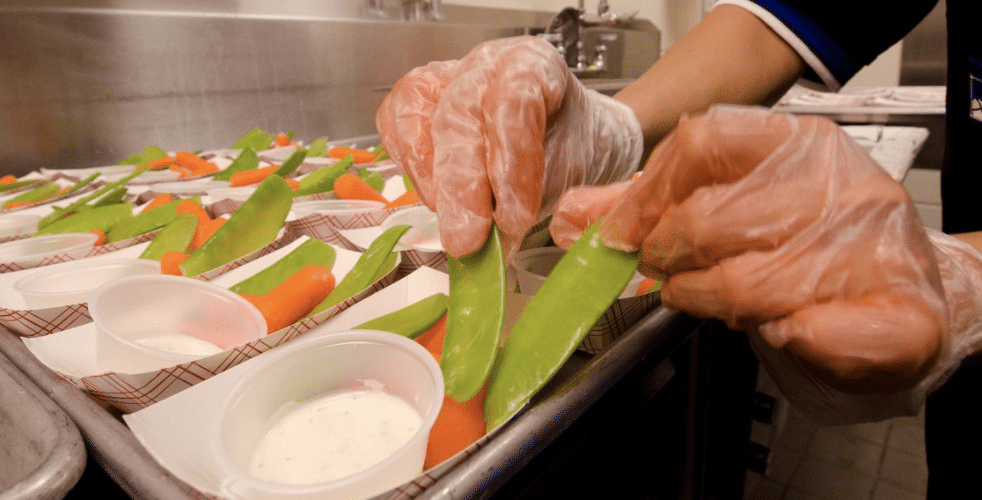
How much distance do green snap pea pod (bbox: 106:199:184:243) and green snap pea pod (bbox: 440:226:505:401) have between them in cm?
84

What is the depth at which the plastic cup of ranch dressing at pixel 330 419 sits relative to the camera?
0.52m

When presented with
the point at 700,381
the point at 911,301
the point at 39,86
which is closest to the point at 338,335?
the point at 911,301

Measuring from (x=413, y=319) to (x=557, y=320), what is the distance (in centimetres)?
23

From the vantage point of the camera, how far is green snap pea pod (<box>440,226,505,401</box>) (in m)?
0.68

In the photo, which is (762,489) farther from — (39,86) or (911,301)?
(39,86)

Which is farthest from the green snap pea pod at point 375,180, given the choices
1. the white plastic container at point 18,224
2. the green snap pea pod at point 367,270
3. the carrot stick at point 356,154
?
the white plastic container at point 18,224

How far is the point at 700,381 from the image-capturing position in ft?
3.63

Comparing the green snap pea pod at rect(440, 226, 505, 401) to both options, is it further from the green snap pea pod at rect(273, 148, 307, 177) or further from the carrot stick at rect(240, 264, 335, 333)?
the green snap pea pod at rect(273, 148, 307, 177)

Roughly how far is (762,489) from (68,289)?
7.44 ft

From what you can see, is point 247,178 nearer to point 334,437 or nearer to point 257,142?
point 257,142

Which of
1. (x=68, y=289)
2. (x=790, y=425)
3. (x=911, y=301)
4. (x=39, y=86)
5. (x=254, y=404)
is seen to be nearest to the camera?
(x=911, y=301)

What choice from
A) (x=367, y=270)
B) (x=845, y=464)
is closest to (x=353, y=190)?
(x=367, y=270)

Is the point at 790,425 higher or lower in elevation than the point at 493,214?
lower

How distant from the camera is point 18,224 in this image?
4.72ft
